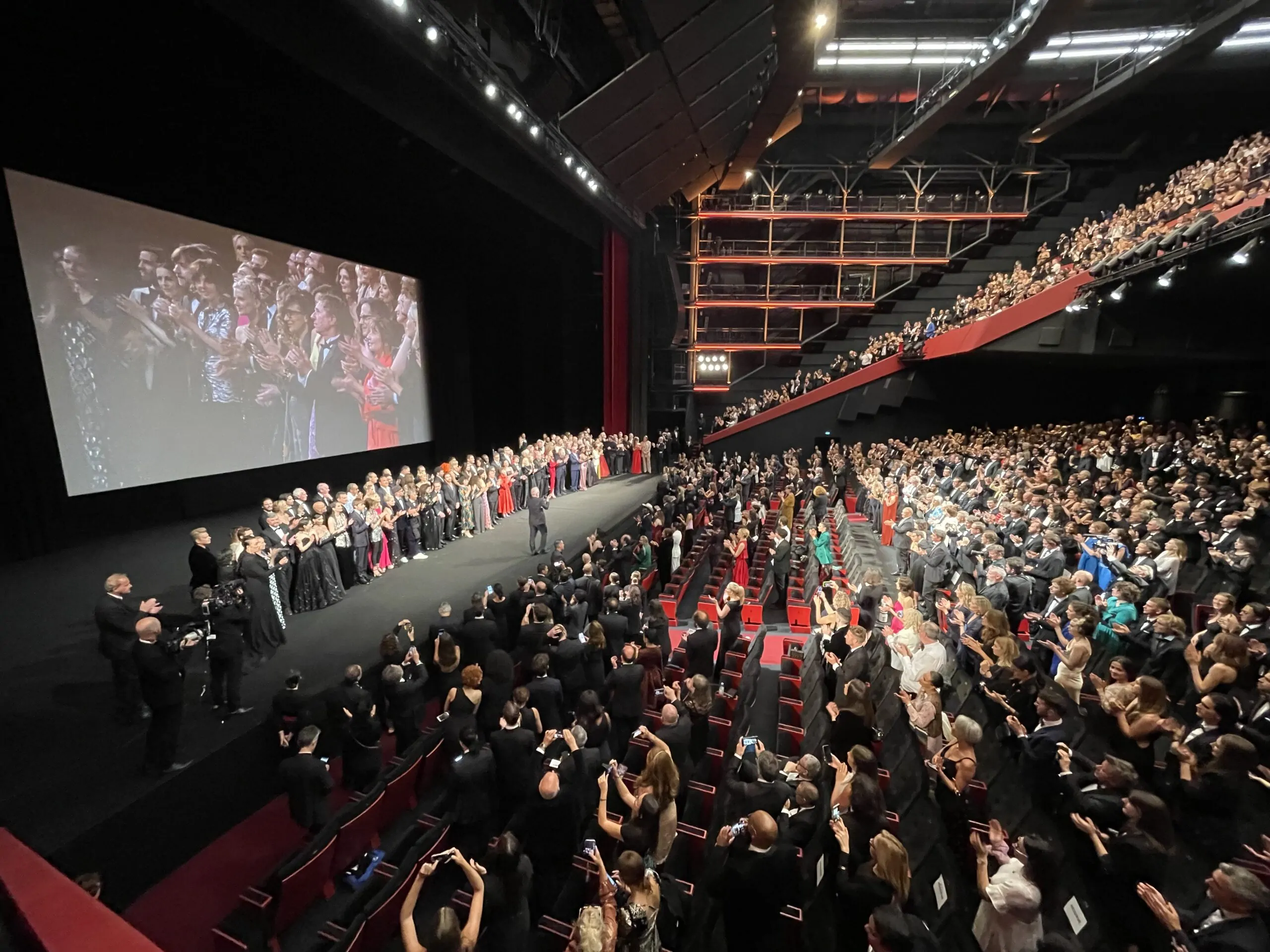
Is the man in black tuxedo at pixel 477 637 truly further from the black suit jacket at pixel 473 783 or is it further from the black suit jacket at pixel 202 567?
the black suit jacket at pixel 202 567

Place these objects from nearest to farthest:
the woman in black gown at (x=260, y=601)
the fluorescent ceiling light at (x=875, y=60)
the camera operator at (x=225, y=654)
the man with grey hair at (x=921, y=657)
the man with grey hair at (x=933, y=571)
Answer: the camera operator at (x=225, y=654)
the man with grey hair at (x=921, y=657)
the woman in black gown at (x=260, y=601)
the man with grey hair at (x=933, y=571)
the fluorescent ceiling light at (x=875, y=60)

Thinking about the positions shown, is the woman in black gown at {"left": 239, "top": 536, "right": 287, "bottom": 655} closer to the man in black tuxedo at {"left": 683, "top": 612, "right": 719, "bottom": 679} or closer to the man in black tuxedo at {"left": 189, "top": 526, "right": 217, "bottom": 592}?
the man in black tuxedo at {"left": 189, "top": 526, "right": 217, "bottom": 592}

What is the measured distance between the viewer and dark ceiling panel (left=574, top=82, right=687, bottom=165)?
33.8ft

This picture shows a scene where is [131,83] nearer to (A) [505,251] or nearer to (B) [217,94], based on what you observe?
(B) [217,94]

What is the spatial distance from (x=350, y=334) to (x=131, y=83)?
544 cm

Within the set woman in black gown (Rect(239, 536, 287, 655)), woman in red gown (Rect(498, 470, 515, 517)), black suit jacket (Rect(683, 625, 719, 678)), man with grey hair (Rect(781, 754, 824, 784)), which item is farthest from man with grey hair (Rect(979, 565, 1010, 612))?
woman in red gown (Rect(498, 470, 515, 517))

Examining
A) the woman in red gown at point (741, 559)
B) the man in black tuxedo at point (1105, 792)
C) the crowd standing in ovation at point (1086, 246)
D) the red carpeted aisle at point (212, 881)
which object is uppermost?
the crowd standing in ovation at point (1086, 246)

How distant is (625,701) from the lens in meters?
4.91

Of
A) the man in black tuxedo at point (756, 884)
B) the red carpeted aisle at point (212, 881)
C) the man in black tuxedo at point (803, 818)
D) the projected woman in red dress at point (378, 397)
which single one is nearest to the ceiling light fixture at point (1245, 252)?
the man in black tuxedo at point (803, 818)

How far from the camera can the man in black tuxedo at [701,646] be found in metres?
5.45

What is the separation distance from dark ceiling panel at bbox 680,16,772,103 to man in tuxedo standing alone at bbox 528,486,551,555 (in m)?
7.62

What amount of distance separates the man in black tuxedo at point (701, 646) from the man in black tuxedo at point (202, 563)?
16.0 feet

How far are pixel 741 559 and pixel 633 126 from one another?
8.31m

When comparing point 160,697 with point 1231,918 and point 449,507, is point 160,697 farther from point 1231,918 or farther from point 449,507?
point 449,507
